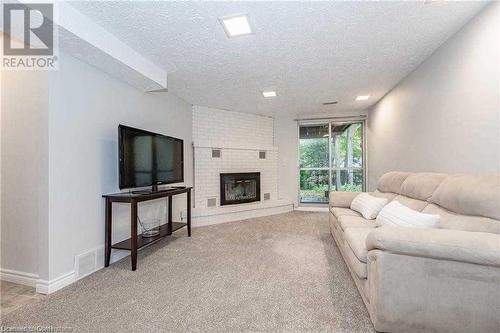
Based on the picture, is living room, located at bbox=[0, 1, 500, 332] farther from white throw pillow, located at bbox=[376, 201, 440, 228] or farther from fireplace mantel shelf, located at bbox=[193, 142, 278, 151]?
fireplace mantel shelf, located at bbox=[193, 142, 278, 151]

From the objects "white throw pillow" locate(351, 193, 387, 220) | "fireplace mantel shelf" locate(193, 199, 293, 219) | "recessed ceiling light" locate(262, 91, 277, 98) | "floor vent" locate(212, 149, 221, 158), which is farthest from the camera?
"floor vent" locate(212, 149, 221, 158)

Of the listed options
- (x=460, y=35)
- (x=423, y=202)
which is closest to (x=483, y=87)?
(x=460, y=35)

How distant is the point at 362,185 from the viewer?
538cm

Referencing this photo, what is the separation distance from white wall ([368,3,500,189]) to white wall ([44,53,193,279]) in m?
3.45

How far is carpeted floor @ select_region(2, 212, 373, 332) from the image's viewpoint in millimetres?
1579

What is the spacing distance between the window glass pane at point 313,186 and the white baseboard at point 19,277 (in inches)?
190

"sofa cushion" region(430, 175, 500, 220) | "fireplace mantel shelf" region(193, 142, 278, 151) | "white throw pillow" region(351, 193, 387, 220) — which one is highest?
"fireplace mantel shelf" region(193, 142, 278, 151)

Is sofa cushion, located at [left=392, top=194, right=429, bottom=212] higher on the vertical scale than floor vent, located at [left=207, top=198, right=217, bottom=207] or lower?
higher

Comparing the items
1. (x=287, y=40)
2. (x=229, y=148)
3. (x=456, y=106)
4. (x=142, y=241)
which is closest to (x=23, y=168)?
(x=142, y=241)

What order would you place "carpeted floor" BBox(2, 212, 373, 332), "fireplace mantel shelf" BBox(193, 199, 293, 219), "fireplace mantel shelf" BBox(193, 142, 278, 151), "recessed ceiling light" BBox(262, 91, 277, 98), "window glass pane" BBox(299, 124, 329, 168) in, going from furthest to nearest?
1. "window glass pane" BBox(299, 124, 329, 168)
2. "fireplace mantel shelf" BBox(193, 142, 278, 151)
3. "fireplace mantel shelf" BBox(193, 199, 293, 219)
4. "recessed ceiling light" BBox(262, 91, 277, 98)
5. "carpeted floor" BBox(2, 212, 373, 332)

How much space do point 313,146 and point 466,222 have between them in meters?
4.20

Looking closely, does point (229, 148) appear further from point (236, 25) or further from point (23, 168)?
point (23, 168)

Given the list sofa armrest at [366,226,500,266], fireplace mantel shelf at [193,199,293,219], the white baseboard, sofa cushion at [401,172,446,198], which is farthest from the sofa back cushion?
the white baseboard

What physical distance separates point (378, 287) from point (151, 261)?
2.24 metres
